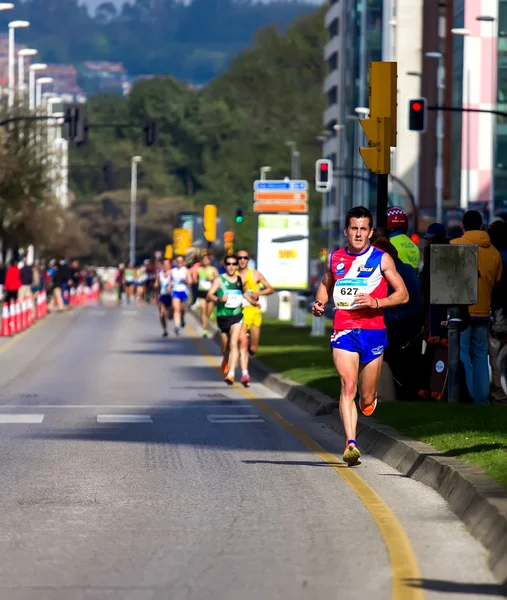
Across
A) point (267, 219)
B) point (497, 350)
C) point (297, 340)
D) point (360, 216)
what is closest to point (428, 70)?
point (267, 219)

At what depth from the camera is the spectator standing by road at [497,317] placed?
1745cm

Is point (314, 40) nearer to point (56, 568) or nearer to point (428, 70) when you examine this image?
point (428, 70)

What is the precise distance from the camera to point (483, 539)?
361 inches

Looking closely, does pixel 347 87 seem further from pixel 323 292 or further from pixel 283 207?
pixel 323 292

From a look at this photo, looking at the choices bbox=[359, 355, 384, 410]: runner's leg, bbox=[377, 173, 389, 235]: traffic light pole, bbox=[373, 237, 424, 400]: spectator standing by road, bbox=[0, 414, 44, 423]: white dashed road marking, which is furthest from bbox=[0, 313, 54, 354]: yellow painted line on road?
bbox=[359, 355, 384, 410]: runner's leg

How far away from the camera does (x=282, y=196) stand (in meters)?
42.7

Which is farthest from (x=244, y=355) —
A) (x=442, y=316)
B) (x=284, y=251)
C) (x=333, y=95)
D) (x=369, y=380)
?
(x=333, y=95)

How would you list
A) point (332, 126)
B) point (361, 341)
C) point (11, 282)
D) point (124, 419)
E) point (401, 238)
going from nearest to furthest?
point (361, 341)
point (401, 238)
point (124, 419)
point (11, 282)
point (332, 126)

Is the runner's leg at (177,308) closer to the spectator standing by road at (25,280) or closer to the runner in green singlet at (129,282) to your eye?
the spectator standing by road at (25,280)

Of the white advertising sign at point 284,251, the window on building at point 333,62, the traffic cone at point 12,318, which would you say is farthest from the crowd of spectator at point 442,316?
the window on building at point 333,62

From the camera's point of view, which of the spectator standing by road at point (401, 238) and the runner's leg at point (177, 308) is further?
the runner's leg at point (177, 308)

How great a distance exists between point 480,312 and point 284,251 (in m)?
26.1

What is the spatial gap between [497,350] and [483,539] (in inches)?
348

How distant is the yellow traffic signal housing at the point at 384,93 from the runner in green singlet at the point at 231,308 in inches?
237
